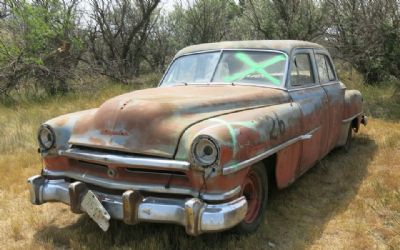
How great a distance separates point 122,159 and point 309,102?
7.34 ft

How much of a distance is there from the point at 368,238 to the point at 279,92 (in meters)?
1.57

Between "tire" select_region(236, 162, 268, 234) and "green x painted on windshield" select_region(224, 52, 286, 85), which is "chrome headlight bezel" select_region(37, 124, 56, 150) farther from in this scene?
"green x painted on windshield" select_region(224, 52, 286, 85)

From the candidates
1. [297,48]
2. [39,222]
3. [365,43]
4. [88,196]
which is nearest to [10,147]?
[39,222]

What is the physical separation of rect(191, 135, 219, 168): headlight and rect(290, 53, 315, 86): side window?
6.23 feet

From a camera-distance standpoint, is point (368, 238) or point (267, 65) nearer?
point (368, 238)

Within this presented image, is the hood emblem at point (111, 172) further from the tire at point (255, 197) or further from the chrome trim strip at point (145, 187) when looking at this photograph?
the tire at point (255, 197)

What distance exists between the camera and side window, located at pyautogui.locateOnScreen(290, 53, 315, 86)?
4816 mm

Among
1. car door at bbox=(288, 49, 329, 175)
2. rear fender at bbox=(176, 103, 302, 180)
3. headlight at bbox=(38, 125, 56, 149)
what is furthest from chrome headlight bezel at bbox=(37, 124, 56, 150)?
car door at bbox=(288, 49, 329, 175)

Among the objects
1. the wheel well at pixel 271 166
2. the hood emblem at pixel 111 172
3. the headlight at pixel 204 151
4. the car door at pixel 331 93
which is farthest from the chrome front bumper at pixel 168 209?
the car door at pixel 331 93

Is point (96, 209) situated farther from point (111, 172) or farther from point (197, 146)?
point (197, 146)

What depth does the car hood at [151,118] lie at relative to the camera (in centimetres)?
333

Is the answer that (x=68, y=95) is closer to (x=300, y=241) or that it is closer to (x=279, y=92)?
(x=279, y=92)

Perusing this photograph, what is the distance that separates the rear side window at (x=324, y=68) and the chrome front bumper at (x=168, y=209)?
2822 millimetres

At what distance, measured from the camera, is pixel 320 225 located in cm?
404
